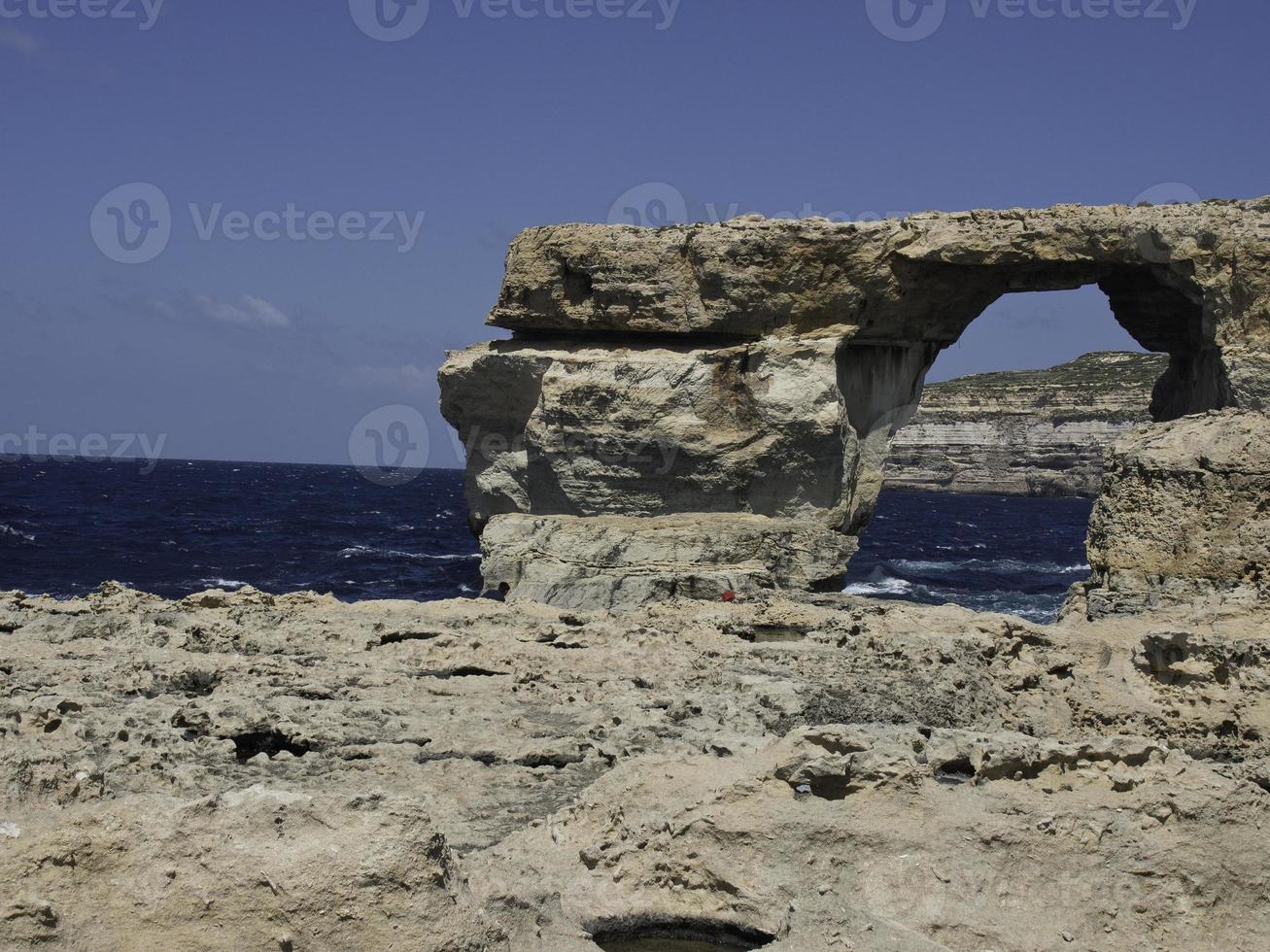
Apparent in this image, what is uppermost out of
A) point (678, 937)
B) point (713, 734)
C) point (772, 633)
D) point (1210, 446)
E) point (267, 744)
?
point (1210, 446)

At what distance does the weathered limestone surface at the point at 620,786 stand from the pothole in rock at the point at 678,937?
3 cm

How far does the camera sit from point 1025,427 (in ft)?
263

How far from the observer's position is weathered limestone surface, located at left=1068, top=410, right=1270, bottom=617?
462 inches

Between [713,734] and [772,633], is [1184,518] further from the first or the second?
[713,734]

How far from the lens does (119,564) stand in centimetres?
3058

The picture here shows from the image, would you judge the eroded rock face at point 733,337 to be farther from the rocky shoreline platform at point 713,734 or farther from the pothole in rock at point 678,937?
the pothole in rock at point 678,937

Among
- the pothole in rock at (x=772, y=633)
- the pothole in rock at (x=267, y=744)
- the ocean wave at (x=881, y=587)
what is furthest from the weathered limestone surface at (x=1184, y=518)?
the ocean wave at (x=881, y=587)

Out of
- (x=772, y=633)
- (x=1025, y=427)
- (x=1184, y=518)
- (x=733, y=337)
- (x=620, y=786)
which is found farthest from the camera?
(x=1025, y=427)

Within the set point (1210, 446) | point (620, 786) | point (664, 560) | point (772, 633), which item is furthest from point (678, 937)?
point (664, 560)

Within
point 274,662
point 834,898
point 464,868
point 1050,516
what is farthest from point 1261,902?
point 1050,516

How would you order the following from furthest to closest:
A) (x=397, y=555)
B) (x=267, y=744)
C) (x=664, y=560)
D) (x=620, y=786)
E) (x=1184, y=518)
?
(x=397, y=555), (x=664, y=560), (x=1184, y=518), (x=267, y=744), (x=620, y=786)

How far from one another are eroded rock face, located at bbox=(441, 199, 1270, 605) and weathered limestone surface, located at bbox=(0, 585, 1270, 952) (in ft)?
30.1

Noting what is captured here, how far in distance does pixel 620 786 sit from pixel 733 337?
47.5ft

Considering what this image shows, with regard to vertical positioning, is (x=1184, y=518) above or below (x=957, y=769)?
above
